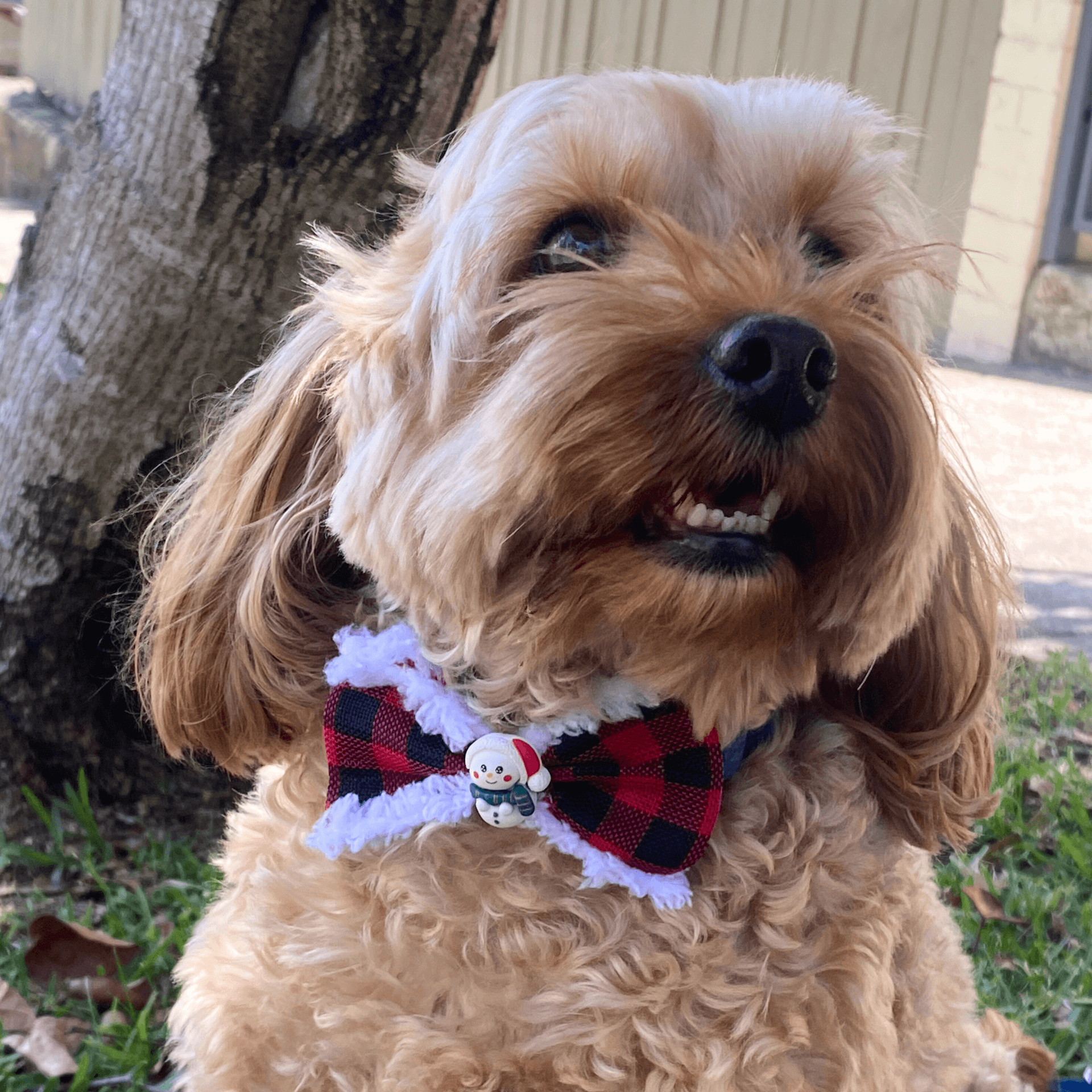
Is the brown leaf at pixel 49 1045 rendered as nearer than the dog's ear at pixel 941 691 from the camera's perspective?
No

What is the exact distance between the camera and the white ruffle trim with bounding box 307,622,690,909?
171cm

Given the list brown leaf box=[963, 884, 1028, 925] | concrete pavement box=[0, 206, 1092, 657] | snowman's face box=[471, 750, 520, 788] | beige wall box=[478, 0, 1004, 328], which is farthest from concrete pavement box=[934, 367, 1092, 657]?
snowman's face box=[471, 750, 520, 788]

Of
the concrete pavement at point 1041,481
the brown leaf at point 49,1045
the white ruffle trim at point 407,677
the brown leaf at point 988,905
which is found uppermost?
the white ruffle trim at point 407,677

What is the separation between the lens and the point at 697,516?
1570 millimetres

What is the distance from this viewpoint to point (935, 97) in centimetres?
823

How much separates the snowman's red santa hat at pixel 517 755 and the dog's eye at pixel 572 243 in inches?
23.7

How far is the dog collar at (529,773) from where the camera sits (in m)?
1.71

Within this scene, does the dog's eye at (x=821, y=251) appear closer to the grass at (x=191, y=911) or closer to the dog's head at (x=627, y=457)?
the dog's head at (x=627, y=457)

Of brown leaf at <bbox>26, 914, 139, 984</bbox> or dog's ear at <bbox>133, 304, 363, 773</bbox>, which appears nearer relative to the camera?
dog's ear at <bbox>133, 304, 363, 773</bbox>

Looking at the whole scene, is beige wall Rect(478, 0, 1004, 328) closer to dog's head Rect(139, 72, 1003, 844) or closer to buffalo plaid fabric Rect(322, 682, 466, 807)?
dog's head Rect(139, 72, 1003, 844)

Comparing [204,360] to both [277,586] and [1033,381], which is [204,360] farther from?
[1033,381]

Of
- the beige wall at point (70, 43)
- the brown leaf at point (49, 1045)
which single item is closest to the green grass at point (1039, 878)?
the brown leaf at point (49, 1045)

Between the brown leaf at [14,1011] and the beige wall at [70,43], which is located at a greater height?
the beige wall at [70,43]

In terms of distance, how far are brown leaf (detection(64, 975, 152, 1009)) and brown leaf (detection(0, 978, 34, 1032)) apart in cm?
Answer: 9
